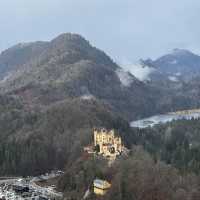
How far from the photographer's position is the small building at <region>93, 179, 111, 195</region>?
2490 inches

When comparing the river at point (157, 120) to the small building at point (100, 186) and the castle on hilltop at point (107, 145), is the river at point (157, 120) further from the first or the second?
the small building at point (100, 186)

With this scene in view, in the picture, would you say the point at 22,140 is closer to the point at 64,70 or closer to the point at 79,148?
the point at 79,148

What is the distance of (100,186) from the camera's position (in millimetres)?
64062

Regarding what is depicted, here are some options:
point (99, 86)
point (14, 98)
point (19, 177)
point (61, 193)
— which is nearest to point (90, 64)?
point (99, 86)

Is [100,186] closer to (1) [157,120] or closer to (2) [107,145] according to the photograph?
(2) [107,145]

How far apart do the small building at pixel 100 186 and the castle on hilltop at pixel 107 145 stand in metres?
7.75

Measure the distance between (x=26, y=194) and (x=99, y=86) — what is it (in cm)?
11053

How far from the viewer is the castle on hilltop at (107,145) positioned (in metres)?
74.1

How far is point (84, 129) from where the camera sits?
93.4m

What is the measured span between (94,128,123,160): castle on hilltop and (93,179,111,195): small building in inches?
305

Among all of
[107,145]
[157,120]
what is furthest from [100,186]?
[157,120]

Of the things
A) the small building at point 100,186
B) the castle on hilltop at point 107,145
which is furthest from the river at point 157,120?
the small building at point 100,186

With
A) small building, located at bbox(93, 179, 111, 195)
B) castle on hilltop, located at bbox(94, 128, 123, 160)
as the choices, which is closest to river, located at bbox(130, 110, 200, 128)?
castle on hilltop, located at bbox(94, 128, 123, 160)

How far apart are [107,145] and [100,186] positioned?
11.5 meters
